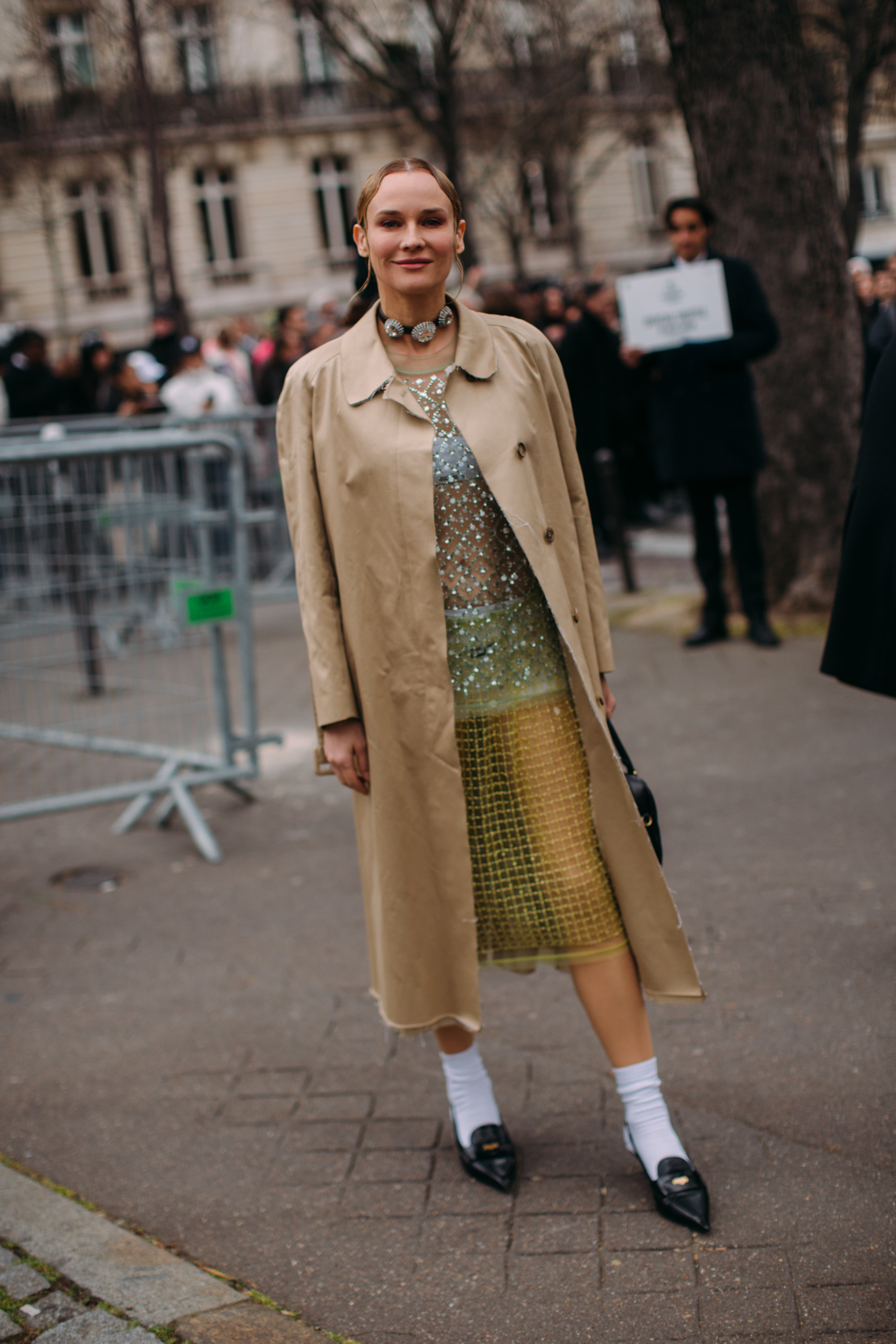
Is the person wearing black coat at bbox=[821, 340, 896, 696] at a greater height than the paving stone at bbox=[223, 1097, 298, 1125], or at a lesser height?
greater

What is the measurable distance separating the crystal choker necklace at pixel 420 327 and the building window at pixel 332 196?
38.4 metres

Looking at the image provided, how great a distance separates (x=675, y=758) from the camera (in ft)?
20.3

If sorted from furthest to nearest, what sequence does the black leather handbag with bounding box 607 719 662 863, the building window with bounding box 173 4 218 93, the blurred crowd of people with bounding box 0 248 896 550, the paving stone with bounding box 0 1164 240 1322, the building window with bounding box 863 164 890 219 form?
the building window with bounding box 863 164 890 219
the building window with bounding box 173 4 218 93
the blurred crowd of people with bounding box 0 248 896 550
the black leather handbag with bounding box 607 719 662 863
the paving stone with bounding box 0 1164 240 1322

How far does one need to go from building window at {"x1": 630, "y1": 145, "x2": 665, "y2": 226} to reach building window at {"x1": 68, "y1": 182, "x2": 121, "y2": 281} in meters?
14.9

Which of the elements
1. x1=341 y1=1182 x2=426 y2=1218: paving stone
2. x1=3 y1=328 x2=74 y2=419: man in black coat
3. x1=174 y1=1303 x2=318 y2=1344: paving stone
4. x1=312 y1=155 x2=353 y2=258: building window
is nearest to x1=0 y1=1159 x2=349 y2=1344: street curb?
x1=174 y1=1303 x2=318 y2=1344: paving stone

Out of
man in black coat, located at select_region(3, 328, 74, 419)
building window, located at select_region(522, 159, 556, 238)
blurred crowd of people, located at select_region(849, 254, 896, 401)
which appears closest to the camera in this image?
blurred crowd of people, located at select_region(849, 254, 896, 401)

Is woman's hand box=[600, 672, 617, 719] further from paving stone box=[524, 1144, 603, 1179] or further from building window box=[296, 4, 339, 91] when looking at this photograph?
building window box=[296, 4, 339, 91]

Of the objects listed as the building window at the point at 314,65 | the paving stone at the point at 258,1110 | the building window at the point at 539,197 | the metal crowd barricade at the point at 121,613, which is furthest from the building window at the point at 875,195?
the paving stone at the point at 258,1110

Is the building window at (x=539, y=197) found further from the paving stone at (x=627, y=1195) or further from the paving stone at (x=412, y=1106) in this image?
the paving stone at (x=627, y=1195)

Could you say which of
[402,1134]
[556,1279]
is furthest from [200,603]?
[556,1279]

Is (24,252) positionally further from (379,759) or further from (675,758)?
(379,759)

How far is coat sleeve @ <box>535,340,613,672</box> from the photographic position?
10.0ft

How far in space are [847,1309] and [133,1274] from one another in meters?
1.38

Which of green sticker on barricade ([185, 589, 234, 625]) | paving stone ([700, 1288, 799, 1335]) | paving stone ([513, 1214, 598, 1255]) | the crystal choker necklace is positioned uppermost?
the crystal choker necklace
